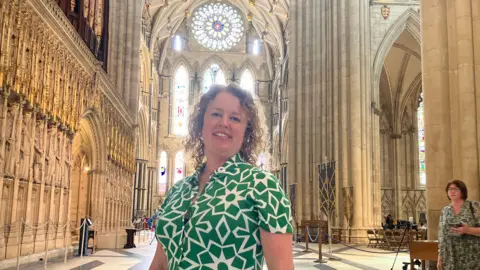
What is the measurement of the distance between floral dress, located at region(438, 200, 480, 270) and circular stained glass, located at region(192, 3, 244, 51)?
4248 cm

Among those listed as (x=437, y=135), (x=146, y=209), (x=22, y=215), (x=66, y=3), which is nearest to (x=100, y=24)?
(x=66, y=3)

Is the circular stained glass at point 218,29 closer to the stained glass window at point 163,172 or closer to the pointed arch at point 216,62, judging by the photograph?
the pointed arch at point 216,62

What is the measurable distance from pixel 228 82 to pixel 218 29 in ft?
148

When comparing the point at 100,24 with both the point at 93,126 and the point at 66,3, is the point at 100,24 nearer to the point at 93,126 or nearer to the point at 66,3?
the point at 66,3

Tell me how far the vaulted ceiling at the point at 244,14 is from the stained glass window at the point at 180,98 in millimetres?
3283

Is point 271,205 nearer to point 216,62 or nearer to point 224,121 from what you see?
point 224,121

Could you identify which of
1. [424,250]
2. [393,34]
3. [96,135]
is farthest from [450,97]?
[393,34]

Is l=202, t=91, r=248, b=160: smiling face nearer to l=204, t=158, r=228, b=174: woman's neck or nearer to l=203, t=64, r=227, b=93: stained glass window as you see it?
l=204, t=158, r=228, b=174: woman's neck

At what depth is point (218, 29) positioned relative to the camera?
1828 inches

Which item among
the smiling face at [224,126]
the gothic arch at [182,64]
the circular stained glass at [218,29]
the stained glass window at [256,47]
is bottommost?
the smiling face at [224,126]

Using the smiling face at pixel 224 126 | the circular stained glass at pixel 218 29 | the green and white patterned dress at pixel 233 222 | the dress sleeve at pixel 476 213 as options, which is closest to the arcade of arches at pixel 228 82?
the circular stained glass at pixel 218 29

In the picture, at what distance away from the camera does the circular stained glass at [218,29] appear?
46.6 meters

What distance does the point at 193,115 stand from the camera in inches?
80.5

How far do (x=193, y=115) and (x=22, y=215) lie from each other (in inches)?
342
